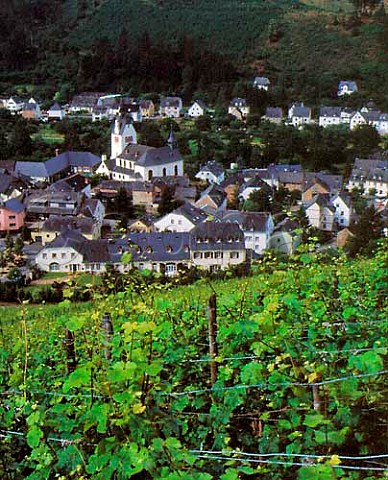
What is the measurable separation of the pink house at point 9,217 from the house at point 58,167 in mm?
3345

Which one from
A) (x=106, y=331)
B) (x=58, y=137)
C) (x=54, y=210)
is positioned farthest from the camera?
(x=58, y=137)

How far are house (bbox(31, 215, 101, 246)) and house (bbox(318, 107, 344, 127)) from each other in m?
10.9

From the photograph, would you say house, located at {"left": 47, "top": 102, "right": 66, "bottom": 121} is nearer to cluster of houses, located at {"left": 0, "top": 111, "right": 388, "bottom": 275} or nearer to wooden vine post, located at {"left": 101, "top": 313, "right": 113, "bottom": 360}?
cluster of houses, located at {"left": 0, "top": 111, "right": 388, "bottom": 275}

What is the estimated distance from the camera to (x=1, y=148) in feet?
63.7

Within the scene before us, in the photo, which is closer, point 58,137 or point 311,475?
point 311,475

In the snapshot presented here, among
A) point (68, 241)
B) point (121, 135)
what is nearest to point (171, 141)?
point (121, 135)

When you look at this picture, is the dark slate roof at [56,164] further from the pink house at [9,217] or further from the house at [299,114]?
the house at [299,114]

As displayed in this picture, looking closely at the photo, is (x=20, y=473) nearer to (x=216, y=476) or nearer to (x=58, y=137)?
(x=216, y=476)

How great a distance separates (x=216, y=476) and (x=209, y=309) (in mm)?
410

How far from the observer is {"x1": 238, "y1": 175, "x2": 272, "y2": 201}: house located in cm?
1530

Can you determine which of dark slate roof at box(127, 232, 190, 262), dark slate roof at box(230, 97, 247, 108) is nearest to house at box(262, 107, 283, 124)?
dark slate roof at box(230, 97, 247, 108)

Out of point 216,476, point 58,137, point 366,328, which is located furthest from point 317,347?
point 58,137

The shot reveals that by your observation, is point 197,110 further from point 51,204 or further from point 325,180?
point 51,204

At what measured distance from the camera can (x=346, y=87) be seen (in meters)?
Result: 24.2
